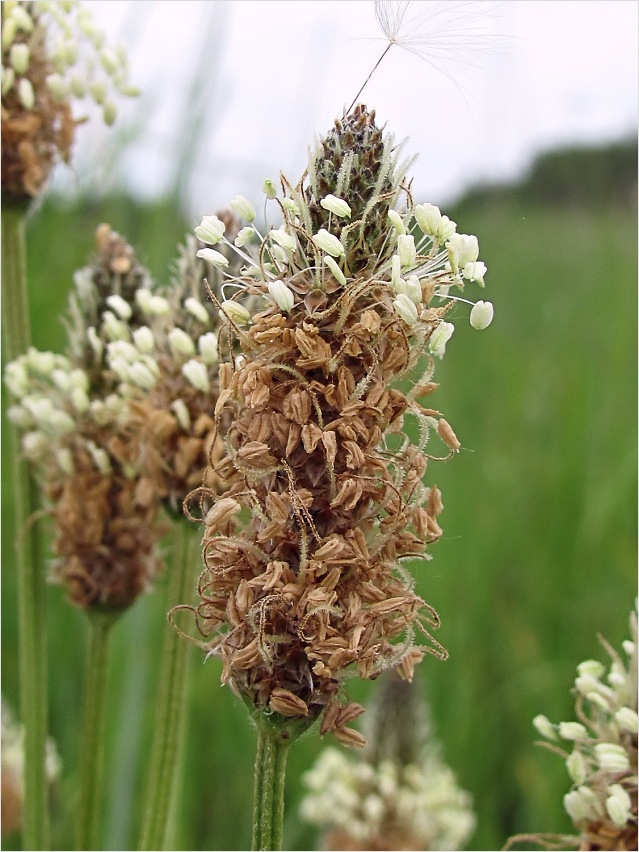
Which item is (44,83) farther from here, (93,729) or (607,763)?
(607,763)

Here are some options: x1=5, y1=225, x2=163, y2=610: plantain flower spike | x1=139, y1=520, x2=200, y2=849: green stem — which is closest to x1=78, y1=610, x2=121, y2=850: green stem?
x1=5, y1=225, x2=163, y2=610: plantain flower spike

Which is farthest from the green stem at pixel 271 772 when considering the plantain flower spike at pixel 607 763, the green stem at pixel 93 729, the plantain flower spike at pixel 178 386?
the green stem at pixel 93 729

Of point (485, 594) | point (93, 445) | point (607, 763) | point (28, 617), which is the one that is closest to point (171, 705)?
point (28, 617)

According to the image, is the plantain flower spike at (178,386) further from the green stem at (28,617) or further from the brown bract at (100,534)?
the green stem at (28,617)

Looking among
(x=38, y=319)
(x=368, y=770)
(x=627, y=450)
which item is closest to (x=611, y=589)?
(x=627, y=450)

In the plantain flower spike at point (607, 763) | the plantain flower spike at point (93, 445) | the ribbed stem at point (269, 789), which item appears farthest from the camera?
the plantain flower spike at point (93, 445)

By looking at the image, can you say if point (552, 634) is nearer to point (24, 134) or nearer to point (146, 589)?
point (146, 589)
